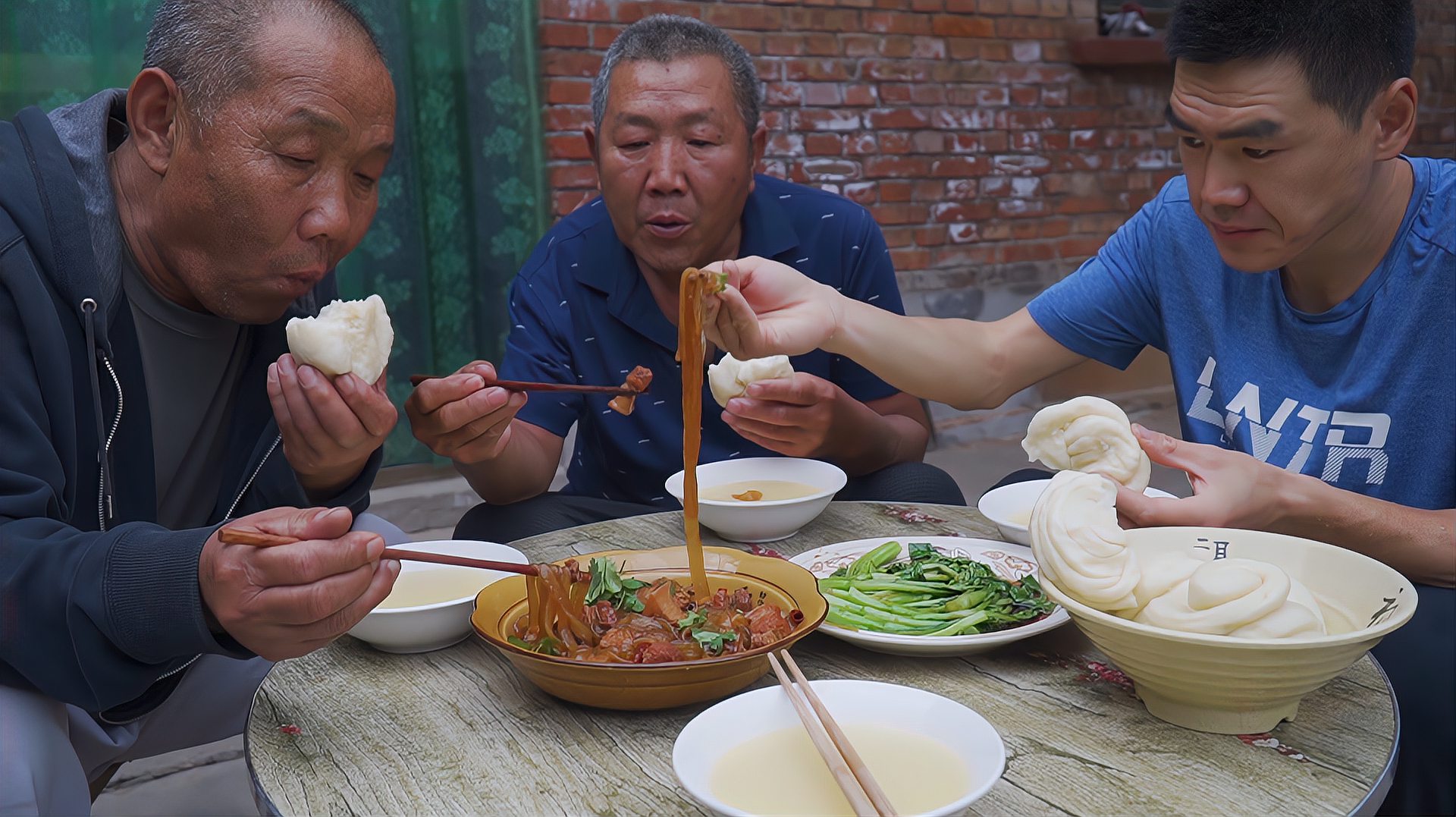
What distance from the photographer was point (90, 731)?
1805mm

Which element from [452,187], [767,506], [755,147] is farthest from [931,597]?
[452,187]

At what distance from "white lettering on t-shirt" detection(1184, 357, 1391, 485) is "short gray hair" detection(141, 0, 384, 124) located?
181 cm

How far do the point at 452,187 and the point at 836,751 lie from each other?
3.81 m

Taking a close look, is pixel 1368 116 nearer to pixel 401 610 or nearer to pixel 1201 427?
pixel 1201 427

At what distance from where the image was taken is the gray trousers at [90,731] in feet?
4.72

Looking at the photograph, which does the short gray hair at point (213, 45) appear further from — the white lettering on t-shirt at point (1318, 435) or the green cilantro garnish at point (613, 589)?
the white lettering on t-shirt at point (1318, 435)

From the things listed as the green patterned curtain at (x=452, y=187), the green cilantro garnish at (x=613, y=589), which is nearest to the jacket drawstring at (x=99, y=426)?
the green cilantro garnish at (x=613, y=589)

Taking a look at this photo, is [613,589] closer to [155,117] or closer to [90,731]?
[90,731]

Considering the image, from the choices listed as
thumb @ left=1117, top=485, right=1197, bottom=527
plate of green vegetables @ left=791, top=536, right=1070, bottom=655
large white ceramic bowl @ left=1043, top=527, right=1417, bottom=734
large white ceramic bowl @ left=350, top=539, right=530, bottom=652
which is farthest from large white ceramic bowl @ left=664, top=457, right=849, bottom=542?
large white ceramic bowl @ left=1043, top=527, right=1417, bottom=734

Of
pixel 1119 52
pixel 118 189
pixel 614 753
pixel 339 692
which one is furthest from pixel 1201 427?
pixel 1119 52

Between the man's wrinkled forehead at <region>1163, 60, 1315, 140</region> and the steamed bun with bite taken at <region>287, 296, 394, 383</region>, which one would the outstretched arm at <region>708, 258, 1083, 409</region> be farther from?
the man's wrinkled forehead at <region>1163, 60, 1315, 140</region>

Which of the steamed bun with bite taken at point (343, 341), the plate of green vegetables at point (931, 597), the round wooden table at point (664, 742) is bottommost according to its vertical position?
the round wooden table at point (664, 742)

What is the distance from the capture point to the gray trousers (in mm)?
1439

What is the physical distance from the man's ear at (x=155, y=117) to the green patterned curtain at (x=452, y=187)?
238cm
